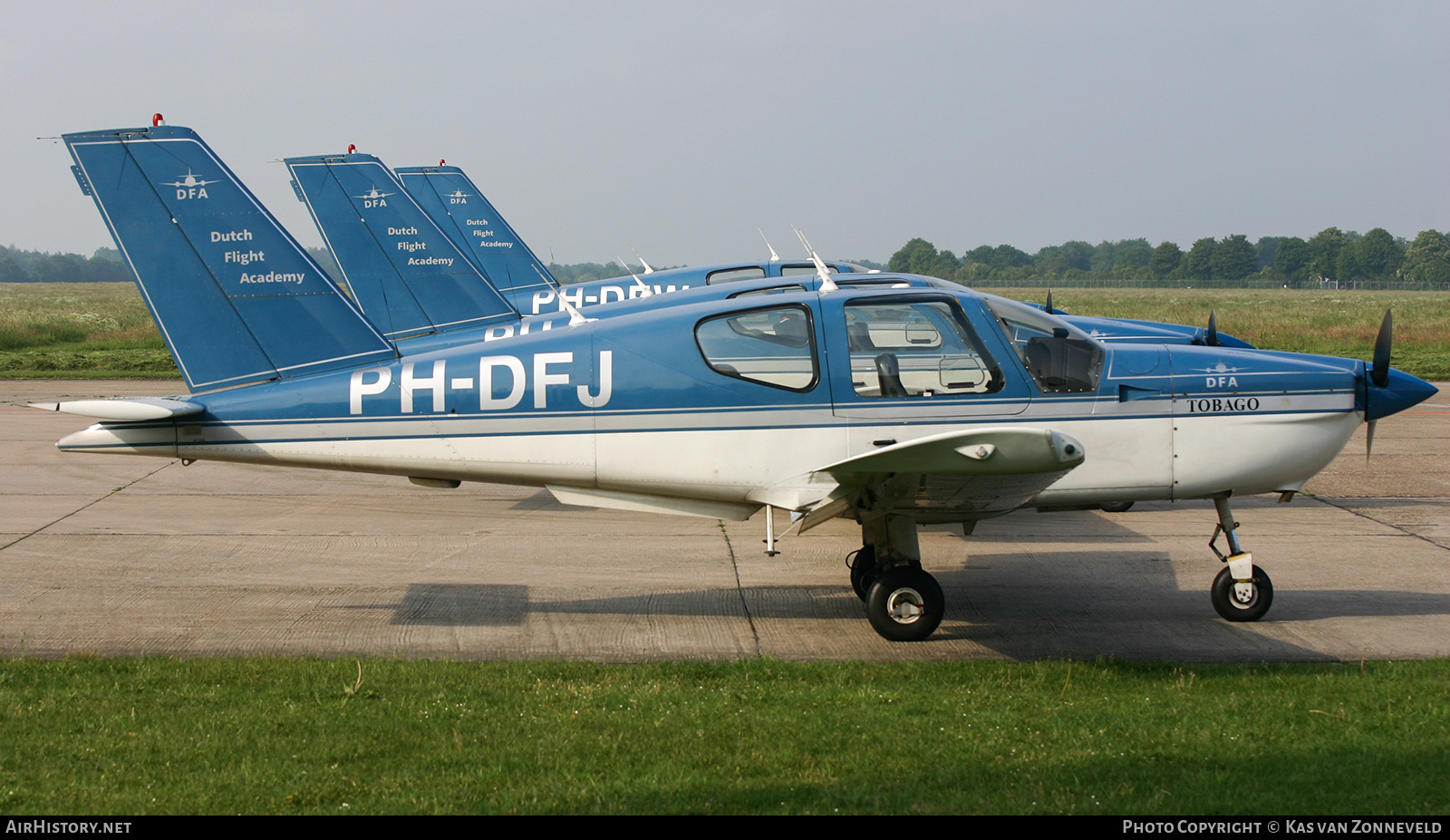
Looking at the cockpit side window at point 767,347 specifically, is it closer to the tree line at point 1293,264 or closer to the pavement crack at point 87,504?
the pavement crack at point 87,504

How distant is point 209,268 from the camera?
736 cm

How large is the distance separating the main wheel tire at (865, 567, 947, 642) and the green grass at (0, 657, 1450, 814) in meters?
0.62

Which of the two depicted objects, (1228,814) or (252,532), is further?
(252,532)

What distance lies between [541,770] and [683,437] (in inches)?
104

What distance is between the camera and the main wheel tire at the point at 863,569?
787 centimetres

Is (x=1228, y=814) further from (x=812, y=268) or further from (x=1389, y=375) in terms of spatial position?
(x=812, y=268)

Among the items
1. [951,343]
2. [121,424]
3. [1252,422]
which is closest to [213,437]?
[121,424]

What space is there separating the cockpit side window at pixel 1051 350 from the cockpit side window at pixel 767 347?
1.28 meters

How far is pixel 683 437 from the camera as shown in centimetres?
693

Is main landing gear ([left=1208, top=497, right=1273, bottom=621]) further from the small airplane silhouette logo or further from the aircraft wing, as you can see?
the small airplane silhouette logo

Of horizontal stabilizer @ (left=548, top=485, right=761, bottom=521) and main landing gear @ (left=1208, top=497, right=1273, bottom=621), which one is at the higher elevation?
horizontal stabilizer @ (left=548, top=485, right=761, bottom=521)

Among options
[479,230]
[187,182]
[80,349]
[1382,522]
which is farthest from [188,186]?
[80,349]

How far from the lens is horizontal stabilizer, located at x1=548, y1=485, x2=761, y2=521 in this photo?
7117 mm

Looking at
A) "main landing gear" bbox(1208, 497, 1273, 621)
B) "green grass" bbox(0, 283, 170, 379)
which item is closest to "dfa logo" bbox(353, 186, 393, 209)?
"green grass" bbox(0, 283, 170, 379)
